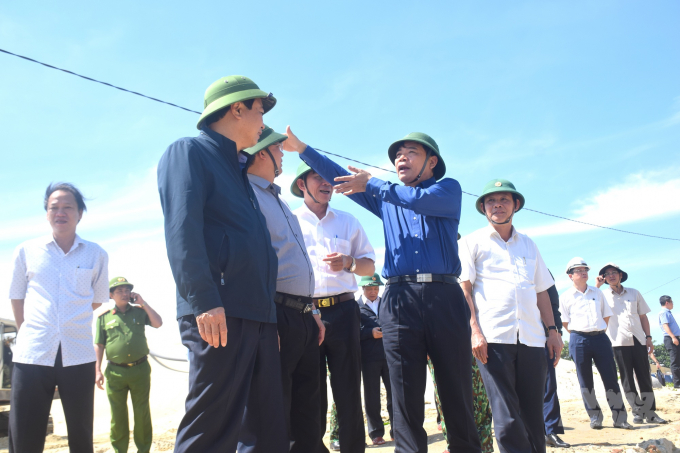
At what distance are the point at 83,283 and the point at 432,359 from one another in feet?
9.16

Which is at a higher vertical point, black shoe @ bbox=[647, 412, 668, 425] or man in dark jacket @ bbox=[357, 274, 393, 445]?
man in dark jacket @ bbox=[357, 274, 393, 445]

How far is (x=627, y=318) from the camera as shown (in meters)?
9.02

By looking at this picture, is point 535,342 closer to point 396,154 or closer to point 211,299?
point 396,154

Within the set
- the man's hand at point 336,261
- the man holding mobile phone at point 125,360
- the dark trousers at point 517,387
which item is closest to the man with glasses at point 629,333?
the dark trousers at point 517,387

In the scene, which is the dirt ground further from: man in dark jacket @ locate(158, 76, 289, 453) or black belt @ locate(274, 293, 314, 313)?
man in dark jacket @ locate(158, 76, 289, 453)

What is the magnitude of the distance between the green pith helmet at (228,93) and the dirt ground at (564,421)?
4356mm

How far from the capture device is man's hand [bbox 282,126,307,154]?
385 cm

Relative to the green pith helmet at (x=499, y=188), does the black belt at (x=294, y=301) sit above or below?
below

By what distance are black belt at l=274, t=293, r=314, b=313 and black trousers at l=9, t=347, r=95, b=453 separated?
1.79 m

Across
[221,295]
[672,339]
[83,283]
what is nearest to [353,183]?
[221,295]

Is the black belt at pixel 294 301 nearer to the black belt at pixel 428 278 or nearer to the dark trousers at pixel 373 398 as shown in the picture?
the black belt at pixel 428 278

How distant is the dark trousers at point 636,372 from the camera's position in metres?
8.45

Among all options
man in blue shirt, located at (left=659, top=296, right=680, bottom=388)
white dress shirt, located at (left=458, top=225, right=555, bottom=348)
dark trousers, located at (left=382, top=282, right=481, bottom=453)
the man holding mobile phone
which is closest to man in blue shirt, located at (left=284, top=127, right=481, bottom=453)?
dark trousers, located at (left=382, top=282, right=481, bottom=453)

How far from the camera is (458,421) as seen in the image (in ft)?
11.2
